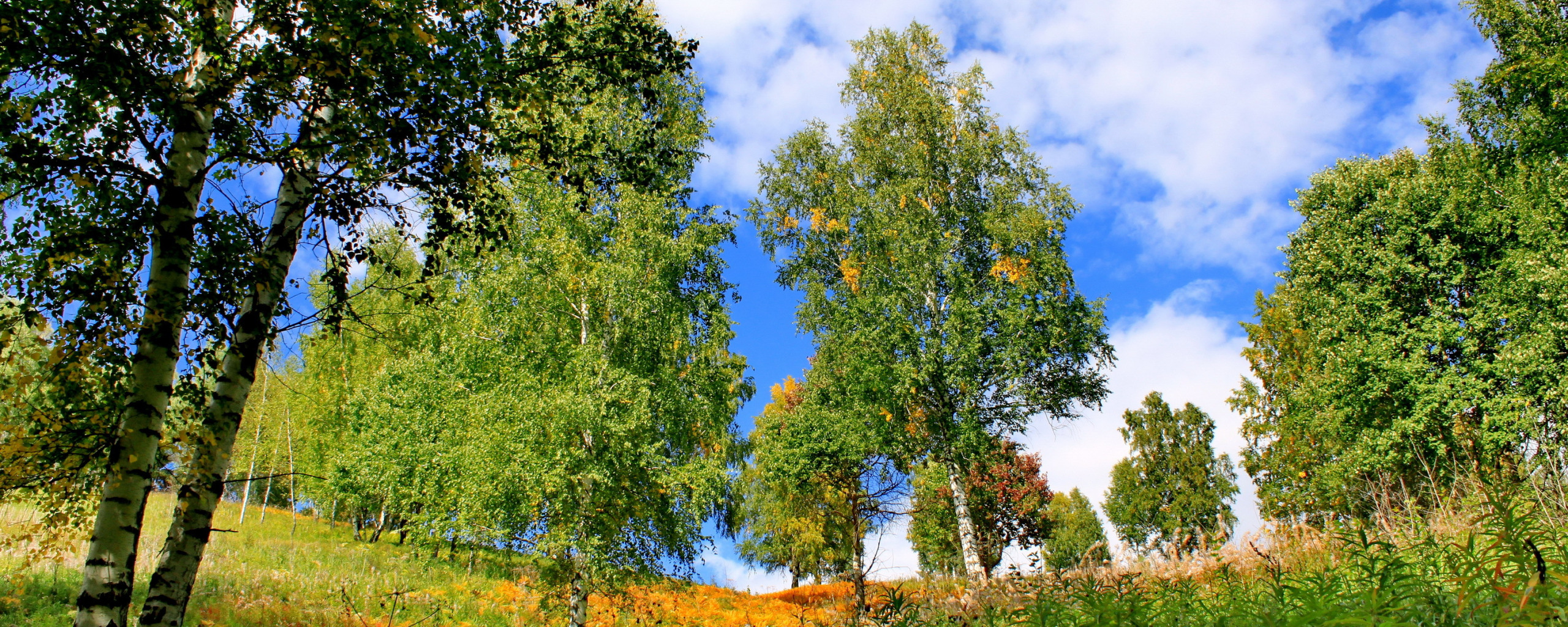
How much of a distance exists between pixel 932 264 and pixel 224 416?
12.7m

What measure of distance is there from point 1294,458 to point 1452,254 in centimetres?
879

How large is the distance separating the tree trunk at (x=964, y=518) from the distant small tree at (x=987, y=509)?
196mm

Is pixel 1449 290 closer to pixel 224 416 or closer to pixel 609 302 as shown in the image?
pixel 609 302

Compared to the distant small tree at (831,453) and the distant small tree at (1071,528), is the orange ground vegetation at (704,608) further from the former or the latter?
the distant small tree at (1071,528)

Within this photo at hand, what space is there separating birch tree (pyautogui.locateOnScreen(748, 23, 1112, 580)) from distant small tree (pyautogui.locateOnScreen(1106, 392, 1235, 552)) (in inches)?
716

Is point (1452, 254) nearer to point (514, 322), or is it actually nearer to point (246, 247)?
point (514, 322)

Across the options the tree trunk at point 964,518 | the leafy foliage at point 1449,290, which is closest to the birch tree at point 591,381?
the tree trunk at point 964,518

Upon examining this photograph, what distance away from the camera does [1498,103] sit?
54.4 ft

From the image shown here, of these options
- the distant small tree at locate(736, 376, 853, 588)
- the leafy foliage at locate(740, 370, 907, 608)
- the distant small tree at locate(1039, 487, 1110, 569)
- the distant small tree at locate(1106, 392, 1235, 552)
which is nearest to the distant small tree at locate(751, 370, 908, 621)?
the leafy foliage at locate(740, 370, 907, 608)

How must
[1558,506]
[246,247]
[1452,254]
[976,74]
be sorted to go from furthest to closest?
[976,74], [1452,254], [1558,506], [246,247]

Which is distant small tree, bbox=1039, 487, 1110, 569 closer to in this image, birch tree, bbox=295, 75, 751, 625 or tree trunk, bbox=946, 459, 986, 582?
tree trunk, bbox=946, 459, 986, 582

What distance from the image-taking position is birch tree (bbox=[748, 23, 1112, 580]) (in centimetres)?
1437

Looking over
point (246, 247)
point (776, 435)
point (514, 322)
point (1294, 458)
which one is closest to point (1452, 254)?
point (1294, 458)

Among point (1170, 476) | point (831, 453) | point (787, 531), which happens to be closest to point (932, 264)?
point (831, 453)
